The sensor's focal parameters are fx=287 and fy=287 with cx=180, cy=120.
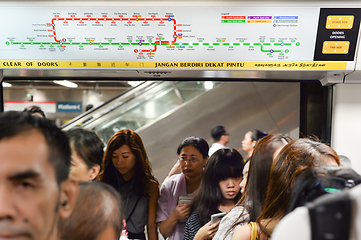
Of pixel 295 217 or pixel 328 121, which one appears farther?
pixel 328 121

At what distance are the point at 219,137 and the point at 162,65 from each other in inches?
33.5

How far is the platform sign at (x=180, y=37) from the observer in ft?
5.26

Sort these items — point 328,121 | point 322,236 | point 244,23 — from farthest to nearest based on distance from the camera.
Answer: point 328,121 → point 244,23 → point 322,236

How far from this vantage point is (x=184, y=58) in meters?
1.67

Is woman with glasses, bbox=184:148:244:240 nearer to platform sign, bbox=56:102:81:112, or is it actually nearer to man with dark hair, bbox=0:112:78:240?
man with dark hair, bbox=0:112:78:240

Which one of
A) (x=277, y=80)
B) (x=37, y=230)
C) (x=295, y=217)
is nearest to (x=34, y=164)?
(x=37, y=230)

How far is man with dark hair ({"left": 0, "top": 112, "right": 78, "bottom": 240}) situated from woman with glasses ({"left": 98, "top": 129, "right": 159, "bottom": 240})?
138 cm

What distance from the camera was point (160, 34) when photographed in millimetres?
1653

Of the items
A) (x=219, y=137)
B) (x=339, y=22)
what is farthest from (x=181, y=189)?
(x=339, y=22)

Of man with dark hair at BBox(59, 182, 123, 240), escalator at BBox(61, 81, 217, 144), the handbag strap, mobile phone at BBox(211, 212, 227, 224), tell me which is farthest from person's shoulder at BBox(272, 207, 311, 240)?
escalator at BBox(61, 81, 217, 144)

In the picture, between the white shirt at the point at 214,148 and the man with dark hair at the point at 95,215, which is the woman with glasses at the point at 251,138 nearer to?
the white shirt at the point at 214,148

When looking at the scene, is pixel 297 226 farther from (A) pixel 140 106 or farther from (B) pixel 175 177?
(A) pixel 140 106

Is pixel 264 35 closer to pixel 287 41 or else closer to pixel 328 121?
pixel 287 41

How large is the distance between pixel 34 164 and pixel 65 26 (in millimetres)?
1459
